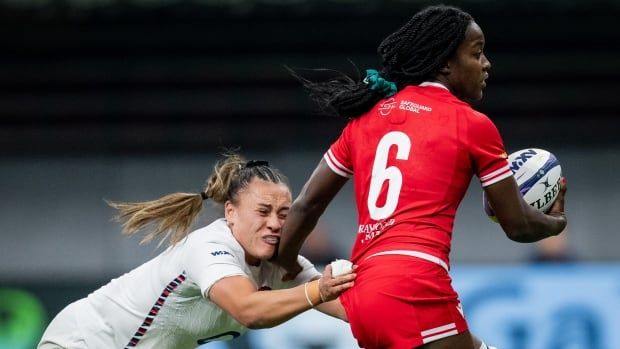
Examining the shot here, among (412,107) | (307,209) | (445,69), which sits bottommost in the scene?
(307,209)

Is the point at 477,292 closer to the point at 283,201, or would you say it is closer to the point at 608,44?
the point at 608,44

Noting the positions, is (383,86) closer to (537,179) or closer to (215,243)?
(537,179)

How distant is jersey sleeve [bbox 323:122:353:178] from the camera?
191 inches

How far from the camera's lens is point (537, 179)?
198 inches

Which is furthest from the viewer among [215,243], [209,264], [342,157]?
[215,243]

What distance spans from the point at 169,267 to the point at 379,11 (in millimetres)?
5209

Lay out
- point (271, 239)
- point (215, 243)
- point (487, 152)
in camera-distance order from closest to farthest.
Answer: point (487, 152)
point (215, 243)
point (271, 239)

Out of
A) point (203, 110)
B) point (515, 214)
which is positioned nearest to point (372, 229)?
point (515, 214)

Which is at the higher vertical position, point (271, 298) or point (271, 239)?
point (271, 239)

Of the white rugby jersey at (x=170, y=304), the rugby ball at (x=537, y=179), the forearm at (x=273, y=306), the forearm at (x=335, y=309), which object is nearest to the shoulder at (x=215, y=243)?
the white rugby jersey at (x=170, y=304)

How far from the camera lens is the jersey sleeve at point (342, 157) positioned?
191 inches

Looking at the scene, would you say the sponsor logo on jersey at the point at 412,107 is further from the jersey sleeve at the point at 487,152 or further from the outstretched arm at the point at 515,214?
the outstretched arm at the point at 515,214

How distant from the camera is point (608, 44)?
1094 centimetres

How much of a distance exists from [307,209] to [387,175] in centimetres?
57
